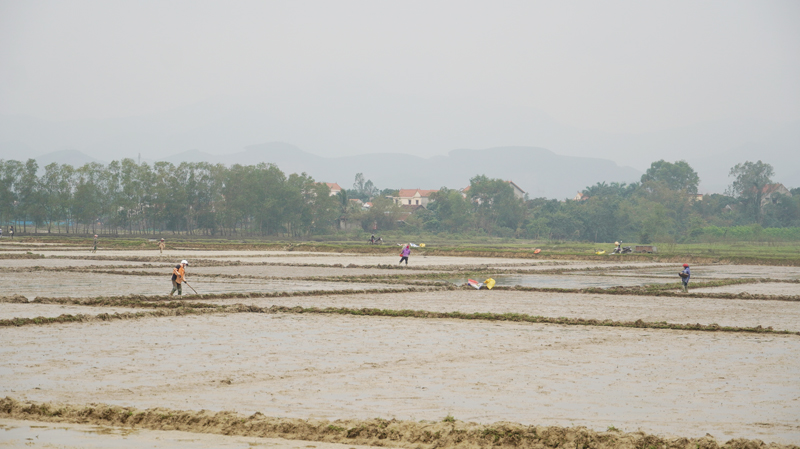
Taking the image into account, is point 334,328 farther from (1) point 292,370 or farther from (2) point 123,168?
(2) point 123,168

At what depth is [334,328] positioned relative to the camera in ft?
53.2

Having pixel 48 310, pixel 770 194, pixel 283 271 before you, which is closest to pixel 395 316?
pixel 48 310

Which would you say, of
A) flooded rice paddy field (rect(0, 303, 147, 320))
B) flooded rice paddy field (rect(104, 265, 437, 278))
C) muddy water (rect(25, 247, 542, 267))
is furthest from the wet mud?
muddy water (rect(25, 247, 542, 267))

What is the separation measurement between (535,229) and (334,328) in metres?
105

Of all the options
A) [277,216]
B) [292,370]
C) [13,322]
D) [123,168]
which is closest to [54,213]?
[123,168]

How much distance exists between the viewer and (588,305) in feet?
74.3

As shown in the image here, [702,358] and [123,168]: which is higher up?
[123,168]

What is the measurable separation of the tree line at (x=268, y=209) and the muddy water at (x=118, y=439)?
9039 centimetres

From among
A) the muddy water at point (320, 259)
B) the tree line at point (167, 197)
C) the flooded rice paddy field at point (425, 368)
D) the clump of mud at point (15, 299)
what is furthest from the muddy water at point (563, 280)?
the tree line at point (167, 197)

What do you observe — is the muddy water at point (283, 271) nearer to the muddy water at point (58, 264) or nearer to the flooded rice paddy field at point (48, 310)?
the muddy water at point (58, 264)

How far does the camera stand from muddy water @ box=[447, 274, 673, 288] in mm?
31453

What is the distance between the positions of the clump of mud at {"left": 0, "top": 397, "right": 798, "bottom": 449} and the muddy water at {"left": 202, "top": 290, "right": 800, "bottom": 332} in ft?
38.5

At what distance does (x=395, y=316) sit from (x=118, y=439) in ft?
38.2

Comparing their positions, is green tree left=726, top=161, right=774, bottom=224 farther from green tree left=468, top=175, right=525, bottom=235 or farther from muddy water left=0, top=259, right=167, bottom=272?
muddy water left=0, top=259, right=167, bottom=272
